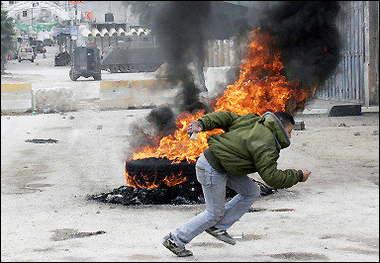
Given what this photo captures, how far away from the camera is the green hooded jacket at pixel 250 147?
17.7 feet

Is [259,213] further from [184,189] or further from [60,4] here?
[60,4]

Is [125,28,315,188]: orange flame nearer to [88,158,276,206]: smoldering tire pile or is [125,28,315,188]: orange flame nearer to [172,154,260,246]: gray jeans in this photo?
[88,158,276,206]: smoldering tire pile

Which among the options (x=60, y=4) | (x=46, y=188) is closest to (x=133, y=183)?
(x=46, y=188)

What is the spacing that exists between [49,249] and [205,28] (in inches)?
186

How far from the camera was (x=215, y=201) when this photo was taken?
5.82 meters

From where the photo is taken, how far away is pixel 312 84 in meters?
10.4

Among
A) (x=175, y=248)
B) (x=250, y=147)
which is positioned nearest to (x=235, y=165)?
(x=250, y=147)

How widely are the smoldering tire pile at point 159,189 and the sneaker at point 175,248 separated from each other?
7.94 feet

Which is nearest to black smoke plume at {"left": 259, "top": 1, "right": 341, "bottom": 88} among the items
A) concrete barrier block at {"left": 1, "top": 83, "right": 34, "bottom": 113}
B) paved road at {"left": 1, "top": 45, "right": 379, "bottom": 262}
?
paved road at {"left": 1, "top": 45, "right": 379, "bottom": 262}

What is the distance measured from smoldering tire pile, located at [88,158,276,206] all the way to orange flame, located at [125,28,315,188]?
0.09 meters

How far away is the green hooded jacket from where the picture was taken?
541 cm

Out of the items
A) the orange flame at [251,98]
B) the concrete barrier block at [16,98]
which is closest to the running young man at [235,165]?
the orange flame at [251,98]

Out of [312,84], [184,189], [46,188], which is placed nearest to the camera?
[184,189]

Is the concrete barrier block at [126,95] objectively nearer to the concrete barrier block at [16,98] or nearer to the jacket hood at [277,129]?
the concrete barrier block at [16,98]
